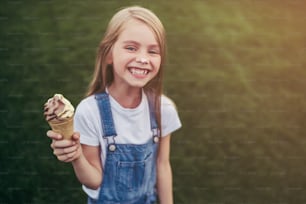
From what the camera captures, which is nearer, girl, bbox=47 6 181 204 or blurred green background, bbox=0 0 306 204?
girl, bbox=47 6 181 204

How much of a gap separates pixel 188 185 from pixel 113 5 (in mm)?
820

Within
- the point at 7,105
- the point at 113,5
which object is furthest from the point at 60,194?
the point at 113,5

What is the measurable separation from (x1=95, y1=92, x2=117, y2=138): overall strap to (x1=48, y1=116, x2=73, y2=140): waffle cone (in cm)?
28

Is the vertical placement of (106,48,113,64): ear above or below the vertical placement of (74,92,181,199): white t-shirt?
above

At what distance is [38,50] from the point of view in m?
2.64

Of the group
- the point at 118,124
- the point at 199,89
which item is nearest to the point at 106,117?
the point at 118,124

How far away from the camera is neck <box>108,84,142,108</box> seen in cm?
211

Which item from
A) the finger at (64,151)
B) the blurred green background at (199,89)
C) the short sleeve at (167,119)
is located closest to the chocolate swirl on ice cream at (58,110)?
the finger at (64,151)

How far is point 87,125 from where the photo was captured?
2.04 meters

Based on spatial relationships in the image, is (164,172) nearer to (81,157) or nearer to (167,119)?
(167,119)

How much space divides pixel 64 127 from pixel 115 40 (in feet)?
1.40

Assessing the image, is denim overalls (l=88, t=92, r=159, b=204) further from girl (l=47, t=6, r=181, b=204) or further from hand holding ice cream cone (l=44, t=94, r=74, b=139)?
hand holding ice cream cone (l=44, t=94, r=74, b=139)

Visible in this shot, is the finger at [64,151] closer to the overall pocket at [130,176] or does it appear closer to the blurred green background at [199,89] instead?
the overall pocket at [130,176]

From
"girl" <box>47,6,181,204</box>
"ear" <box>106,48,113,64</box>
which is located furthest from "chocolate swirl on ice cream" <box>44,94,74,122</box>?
"ear" <box>106,48,113,64</box>
